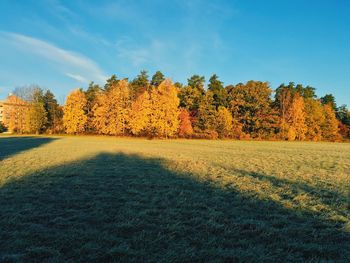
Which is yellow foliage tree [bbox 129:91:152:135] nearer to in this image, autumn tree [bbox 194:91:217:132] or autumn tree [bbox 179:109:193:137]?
autumn tree [bbox 179:109:193:137]

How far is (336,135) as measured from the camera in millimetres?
61062

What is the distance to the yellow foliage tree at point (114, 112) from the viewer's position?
53844 millimetres

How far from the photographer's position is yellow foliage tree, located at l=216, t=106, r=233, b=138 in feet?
177

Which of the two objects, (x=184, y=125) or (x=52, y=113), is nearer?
(x=184, y=125)

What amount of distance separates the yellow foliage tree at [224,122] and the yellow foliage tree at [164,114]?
374 inches

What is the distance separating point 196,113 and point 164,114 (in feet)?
31.8

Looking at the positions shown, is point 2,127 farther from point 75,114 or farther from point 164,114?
point 164,114

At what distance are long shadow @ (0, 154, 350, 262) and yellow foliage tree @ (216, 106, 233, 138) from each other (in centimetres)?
4704

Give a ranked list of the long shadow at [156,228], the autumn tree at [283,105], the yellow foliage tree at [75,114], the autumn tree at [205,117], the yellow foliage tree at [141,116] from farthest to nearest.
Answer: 1. the yellow foliage tree at [75,114]
2. the autumn tree at [283,105]
3. the autumn tree at [205,117]
4. the yellow foliage tree at [141,116]
5. the long shadow at [156,228]

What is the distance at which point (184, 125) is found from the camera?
52344 millimetres

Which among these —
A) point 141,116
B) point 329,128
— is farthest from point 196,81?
point 329,128

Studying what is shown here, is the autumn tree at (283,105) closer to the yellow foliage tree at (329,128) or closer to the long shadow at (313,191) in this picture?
the yellow foliage tree at (329,128)

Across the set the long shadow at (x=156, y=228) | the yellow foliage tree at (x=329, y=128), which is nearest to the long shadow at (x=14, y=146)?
the long shadow at (x=156, y=228)

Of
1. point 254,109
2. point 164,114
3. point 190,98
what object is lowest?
point 164,114
